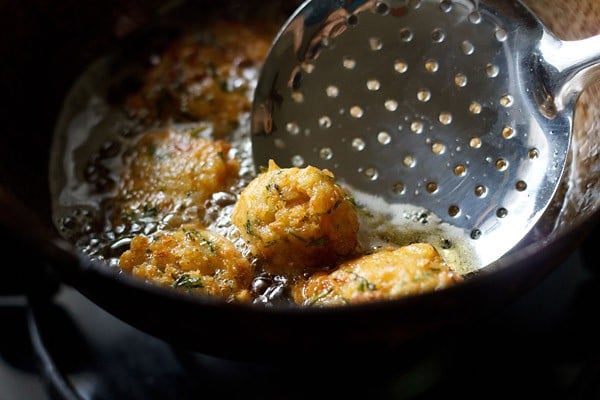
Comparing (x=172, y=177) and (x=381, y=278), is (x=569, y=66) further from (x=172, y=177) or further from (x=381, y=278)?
(x=172, y=177)

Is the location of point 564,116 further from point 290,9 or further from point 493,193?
point 290,9

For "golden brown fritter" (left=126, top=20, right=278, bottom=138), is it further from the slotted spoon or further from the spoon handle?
the spoon handle

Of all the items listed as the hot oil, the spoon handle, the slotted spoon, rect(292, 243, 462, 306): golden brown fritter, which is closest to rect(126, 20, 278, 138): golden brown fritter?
the hot oil

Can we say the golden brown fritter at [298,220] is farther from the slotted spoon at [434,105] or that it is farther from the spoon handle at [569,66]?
the spoon handle at [569,66]

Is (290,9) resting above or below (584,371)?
above

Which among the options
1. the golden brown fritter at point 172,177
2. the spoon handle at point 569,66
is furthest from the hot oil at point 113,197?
the spoon handle at point 569,66

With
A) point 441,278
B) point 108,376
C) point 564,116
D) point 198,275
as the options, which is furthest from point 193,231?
point 564,116
